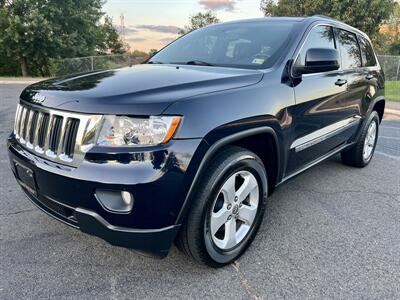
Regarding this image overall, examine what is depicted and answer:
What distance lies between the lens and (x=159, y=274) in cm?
236

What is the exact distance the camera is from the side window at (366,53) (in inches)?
174

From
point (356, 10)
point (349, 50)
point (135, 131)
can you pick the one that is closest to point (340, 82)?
point (349, 50)

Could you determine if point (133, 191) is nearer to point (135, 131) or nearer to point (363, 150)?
point (135, 131)

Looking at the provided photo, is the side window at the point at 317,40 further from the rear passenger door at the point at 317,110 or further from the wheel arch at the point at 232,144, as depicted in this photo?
the wheel arch at the point at 232,144

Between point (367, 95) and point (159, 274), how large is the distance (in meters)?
3.46

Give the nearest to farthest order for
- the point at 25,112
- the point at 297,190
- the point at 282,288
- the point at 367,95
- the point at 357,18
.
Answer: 1. the point at 282,288
2. the point at 25,112
3. the point at 297,190
4. the point at 367,95
5. the point at 357,18

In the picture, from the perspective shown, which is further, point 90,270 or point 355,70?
point 355,70

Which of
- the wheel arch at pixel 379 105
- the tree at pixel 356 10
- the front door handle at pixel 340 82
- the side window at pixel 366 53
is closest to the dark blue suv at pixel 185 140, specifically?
the front door handle at pixel 340 82

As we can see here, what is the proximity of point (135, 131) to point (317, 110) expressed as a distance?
1.92 metres

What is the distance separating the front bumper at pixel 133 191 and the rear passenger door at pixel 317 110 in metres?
1.28

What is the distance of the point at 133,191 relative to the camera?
1836 mm

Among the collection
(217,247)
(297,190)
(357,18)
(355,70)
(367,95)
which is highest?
(357,18)

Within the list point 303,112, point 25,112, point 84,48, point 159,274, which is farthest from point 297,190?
point 84,48

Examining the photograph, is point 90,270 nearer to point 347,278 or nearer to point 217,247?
point 217,247
